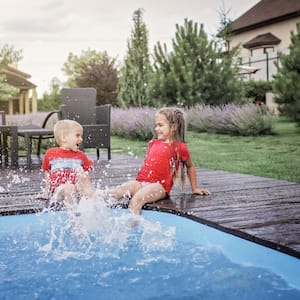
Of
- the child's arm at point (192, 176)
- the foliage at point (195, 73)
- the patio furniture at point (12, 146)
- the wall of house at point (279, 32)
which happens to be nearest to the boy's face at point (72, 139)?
the child's arm at point (192, 176)

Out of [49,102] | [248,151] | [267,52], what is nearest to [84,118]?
[248,151]

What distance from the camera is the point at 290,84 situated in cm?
1010

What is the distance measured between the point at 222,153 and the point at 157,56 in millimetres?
5279

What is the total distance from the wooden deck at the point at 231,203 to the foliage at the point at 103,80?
504 inches

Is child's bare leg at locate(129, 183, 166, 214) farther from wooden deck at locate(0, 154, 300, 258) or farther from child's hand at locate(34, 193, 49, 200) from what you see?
child's hand at locate(34, 193, 49, 200)

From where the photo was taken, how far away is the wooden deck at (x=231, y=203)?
2768 mm

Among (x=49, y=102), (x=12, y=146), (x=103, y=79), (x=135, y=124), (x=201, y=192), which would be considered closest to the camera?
(x=201, y=192)

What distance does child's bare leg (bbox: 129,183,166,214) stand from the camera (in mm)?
3551

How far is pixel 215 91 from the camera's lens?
12703 mm

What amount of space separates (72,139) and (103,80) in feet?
48.2

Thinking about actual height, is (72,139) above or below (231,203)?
above

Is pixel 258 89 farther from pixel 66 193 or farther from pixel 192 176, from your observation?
pixel 66 193

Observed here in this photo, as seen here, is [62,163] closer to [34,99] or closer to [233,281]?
[233,281]

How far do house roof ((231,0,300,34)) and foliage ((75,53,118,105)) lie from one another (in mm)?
5235
